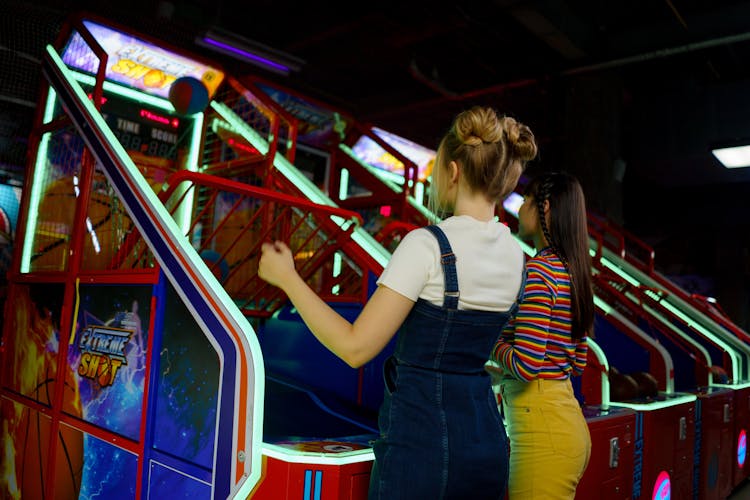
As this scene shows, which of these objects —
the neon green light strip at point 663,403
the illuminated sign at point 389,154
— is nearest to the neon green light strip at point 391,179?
the illuminated sign at point 389,154

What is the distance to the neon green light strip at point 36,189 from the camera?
3996 mm

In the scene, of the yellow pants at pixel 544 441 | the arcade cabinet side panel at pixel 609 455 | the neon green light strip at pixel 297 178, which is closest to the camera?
the yellow pants at pixel 544 441

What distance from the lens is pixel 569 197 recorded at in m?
1.96

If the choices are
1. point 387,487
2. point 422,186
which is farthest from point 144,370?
point 422,186

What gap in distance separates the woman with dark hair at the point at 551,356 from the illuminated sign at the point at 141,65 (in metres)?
4.31

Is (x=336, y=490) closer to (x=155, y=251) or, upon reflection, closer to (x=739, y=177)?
(x=155, y=251)

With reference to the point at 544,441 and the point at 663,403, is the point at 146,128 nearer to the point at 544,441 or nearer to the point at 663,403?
the point at 663,403

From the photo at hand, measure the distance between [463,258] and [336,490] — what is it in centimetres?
92

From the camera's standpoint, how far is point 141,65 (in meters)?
5.54

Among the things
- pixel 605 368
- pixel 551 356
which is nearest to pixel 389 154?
pixel 605 368

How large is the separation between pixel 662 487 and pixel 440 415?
3.02 m

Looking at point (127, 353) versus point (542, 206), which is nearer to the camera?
point (542, 206)

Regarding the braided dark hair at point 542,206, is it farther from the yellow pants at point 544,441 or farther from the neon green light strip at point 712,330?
the neon green light strip at point 712,330

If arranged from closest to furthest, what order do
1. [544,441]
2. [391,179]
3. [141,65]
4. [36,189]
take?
[544,441] < [36,189] < [141,65] < [391,179]
